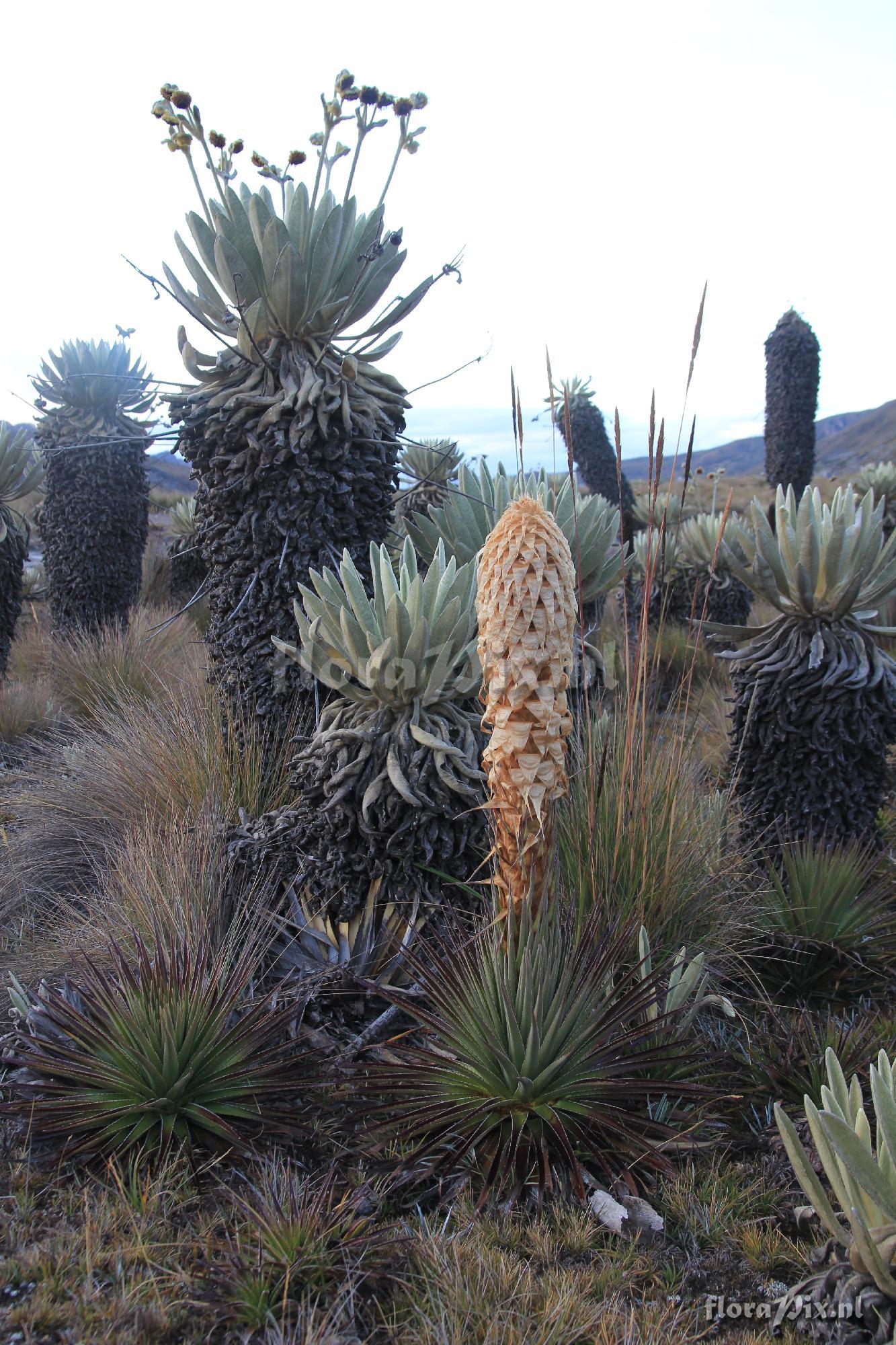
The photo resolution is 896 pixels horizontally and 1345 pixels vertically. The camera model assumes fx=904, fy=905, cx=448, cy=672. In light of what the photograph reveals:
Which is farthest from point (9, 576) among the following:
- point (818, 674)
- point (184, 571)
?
point (818, 674)

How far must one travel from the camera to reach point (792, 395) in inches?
576

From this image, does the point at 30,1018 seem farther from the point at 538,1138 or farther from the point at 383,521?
the point at 383,521

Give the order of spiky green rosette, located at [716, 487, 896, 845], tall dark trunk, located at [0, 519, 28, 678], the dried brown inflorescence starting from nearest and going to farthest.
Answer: the dried brown inflorescence → spiky green rosette, located at [716, 487, 896, 845] → tall dark trunk, located at [0, 519, 28, 678]

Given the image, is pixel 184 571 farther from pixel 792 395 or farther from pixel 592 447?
pixel 792 395

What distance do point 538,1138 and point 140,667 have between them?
5479 mm

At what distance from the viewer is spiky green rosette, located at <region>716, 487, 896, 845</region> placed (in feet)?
14.4

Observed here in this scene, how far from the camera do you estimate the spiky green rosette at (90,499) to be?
8.44m

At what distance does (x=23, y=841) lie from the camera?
425cm

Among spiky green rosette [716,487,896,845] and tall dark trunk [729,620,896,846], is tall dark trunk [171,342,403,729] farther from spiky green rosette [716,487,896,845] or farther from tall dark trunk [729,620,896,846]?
tall dark trunk [729,620,896,846]

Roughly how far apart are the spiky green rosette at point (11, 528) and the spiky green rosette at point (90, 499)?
2.21ft

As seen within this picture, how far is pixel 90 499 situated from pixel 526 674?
7.29 m

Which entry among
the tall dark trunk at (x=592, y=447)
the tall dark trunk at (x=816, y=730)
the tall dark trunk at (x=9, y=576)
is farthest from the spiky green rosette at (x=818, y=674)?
the tall dark trunk at (x=592, y=447)

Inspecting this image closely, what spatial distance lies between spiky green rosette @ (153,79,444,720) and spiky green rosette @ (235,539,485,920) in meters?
0.69

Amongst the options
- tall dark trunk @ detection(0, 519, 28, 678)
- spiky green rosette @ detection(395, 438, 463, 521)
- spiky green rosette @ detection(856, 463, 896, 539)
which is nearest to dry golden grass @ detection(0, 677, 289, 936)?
spiky green rosette @ detection(395, 438, 463, 521)
